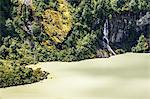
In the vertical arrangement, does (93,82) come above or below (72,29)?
below

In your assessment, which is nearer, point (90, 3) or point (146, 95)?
point (146, 95)

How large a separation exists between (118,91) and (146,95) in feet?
1.87

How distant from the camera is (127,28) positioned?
14195 mm

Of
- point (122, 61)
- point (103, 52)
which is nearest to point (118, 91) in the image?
point (122, 61)

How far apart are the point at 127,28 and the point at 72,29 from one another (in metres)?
1.50

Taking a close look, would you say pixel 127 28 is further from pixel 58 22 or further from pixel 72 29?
pixel 58 22

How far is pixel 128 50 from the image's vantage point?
46.0ft

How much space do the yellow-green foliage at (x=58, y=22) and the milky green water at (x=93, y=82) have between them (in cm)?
105

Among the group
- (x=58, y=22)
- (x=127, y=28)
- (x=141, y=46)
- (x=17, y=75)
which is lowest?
(x=17, y=75)

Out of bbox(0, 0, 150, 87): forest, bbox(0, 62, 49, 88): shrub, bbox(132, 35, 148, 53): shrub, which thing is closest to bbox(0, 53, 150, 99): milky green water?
bbox(0, 62, 49, 88): shrub

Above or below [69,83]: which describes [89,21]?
above

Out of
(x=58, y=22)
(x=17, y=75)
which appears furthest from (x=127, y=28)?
(x=17, y=75)

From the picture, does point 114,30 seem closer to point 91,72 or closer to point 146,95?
point 91,72

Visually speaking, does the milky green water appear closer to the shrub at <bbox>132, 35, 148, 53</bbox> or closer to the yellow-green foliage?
the shrub at <bbox>132, 35, 148, 53</bbox>
